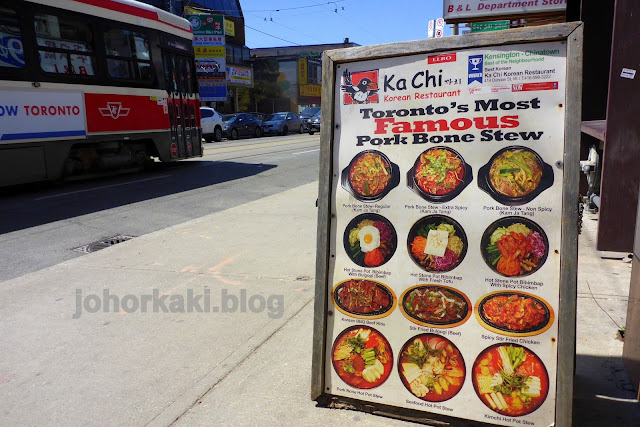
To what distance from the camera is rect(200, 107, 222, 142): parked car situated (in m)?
26.6

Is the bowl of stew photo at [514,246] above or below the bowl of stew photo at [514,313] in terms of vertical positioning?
above

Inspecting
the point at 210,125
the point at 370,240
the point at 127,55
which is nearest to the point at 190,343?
the point at 370,240

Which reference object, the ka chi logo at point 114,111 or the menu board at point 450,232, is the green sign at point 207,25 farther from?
the menu board at point 450,232

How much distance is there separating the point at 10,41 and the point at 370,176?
30.7 ft

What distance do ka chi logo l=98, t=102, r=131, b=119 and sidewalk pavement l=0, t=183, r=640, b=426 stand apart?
636cm

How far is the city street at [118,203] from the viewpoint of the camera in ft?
22.3

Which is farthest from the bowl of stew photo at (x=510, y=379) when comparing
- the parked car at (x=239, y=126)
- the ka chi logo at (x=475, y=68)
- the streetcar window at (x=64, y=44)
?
the parked car at (x=239, y=126)

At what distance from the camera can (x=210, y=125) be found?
26797 mm

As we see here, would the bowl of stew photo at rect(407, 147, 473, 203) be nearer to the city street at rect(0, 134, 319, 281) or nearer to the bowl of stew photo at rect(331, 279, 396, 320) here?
the bowl of stew photo at rect(331, 279, 396, 320)

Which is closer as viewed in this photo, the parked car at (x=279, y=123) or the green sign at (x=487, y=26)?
the green sign at (x=487, y=26)

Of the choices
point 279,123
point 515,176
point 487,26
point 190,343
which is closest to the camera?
point 515,176

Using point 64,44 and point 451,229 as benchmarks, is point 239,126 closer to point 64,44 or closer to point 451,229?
point 64,44

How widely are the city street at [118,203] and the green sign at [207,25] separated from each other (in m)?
23.4

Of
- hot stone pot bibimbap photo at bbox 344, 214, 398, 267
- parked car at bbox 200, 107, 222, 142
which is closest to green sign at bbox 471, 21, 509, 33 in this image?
hot stone pot bibimbap photo at bbox 344, 214, 398, 267
